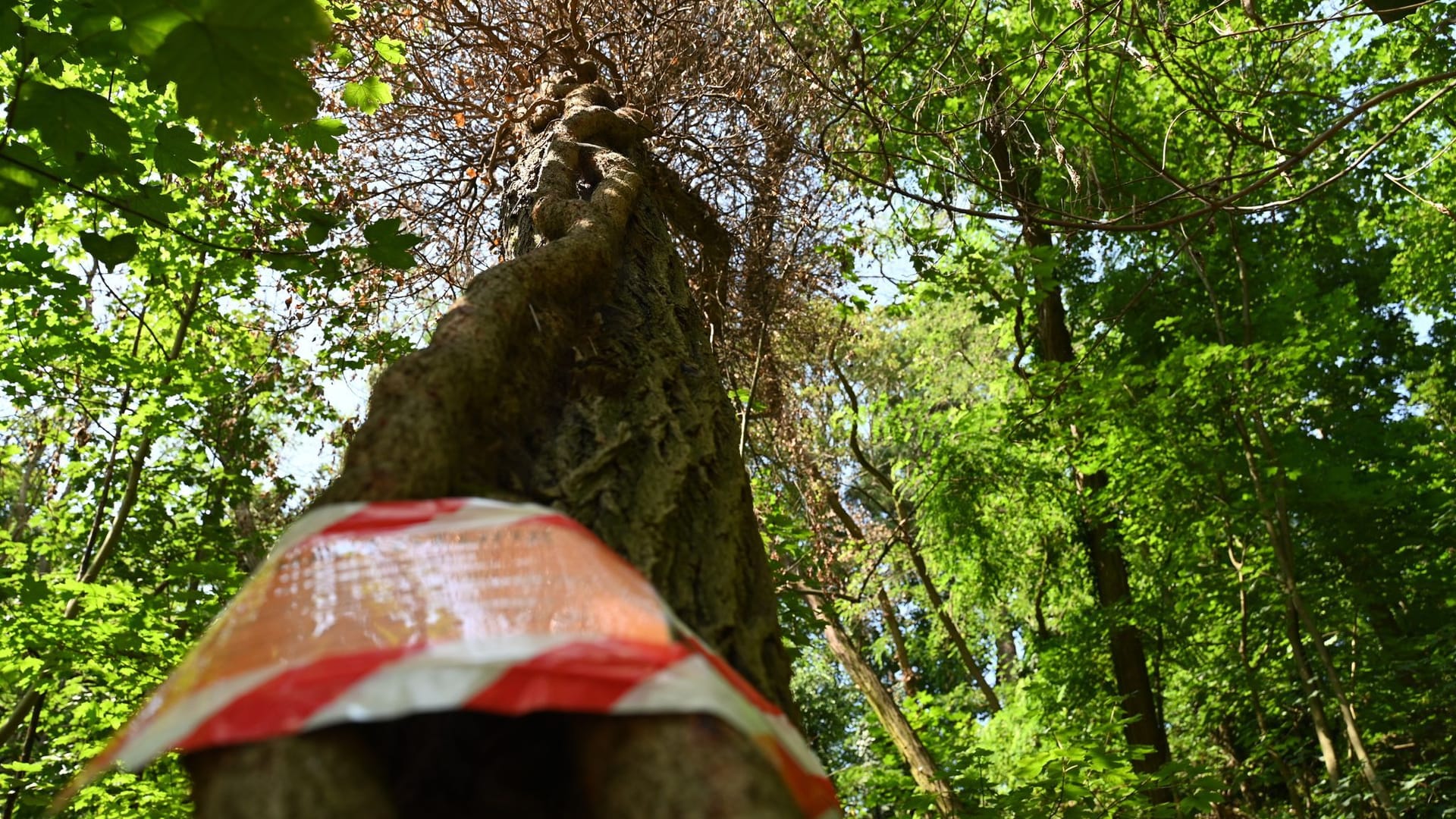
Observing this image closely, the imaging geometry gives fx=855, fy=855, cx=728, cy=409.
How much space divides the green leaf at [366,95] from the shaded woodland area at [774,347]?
14 mm

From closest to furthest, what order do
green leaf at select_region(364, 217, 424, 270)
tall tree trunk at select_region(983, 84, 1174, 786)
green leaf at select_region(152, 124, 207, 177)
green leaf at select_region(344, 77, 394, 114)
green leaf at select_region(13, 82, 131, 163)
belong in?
green leaf at select_region(13, 82, 131, 163) → green leaf at select_region(364, 217, 424, 270) → green leaf at select_region(152, 124, 207, 177) → green leaf at select_region(344, 77, 394, 114) → tall tree trunk at select_region(983, 84, 1174, 786)

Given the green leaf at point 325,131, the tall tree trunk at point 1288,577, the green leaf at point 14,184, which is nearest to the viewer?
the green leaf at point 14,184

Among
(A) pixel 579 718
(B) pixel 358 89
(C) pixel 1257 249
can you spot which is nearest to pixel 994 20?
(C) pixel 1257 249

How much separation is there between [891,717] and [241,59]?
4.72 metres

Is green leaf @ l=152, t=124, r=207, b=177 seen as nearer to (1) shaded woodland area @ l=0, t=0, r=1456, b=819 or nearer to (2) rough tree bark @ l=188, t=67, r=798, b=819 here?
(1) shaded woodland area @ l=0, t=0, r=1456, b=819

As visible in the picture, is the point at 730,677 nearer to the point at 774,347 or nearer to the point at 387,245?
the point at 387,245

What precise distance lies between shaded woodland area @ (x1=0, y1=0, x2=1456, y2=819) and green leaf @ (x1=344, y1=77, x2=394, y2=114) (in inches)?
0.6

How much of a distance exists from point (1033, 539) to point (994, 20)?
5.06 meters

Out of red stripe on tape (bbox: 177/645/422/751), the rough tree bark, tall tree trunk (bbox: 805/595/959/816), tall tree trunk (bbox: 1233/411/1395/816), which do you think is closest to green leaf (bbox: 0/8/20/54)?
the rough tree bark

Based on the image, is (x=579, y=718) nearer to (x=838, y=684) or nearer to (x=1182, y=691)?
(x=1182, y=691)

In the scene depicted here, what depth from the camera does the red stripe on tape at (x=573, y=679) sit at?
90 centimetres

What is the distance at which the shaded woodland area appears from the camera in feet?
6.03

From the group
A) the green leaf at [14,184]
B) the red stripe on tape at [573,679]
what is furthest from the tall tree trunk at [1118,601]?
the red stripe on tape at [573,679]

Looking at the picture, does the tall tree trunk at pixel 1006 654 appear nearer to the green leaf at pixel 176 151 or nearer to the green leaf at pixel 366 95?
the green leaf at pixel 366 95
